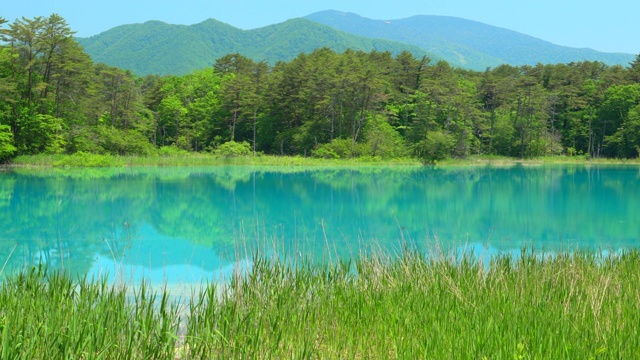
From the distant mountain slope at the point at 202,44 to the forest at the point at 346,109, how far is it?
8091cm

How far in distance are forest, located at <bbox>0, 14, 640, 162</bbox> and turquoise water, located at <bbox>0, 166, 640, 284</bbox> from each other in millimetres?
9426

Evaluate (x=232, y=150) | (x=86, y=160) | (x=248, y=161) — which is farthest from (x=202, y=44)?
(x=86, y=160)

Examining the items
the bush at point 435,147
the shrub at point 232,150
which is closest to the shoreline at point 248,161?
the bush at point 435,147

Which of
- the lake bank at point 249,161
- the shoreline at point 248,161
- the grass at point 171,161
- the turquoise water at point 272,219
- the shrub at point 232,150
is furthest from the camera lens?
the shrub at point 232,150

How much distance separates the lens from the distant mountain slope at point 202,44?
12862cm

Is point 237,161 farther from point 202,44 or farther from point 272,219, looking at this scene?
point 202,44

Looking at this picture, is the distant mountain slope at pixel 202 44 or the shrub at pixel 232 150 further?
the distant mountain slope at pixel 202 44

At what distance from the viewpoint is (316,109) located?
132ft

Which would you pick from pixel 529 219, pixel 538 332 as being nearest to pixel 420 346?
pixel 538 332

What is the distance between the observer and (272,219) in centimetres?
1285

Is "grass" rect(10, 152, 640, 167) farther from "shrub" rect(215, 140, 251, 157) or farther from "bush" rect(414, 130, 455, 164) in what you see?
"shrub" rect(215, 140, 251, 157)

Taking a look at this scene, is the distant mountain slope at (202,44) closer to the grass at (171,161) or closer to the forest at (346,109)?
the forest at (346,109)

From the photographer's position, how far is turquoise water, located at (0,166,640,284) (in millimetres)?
8188

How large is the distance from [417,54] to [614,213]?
136823 millimetres
